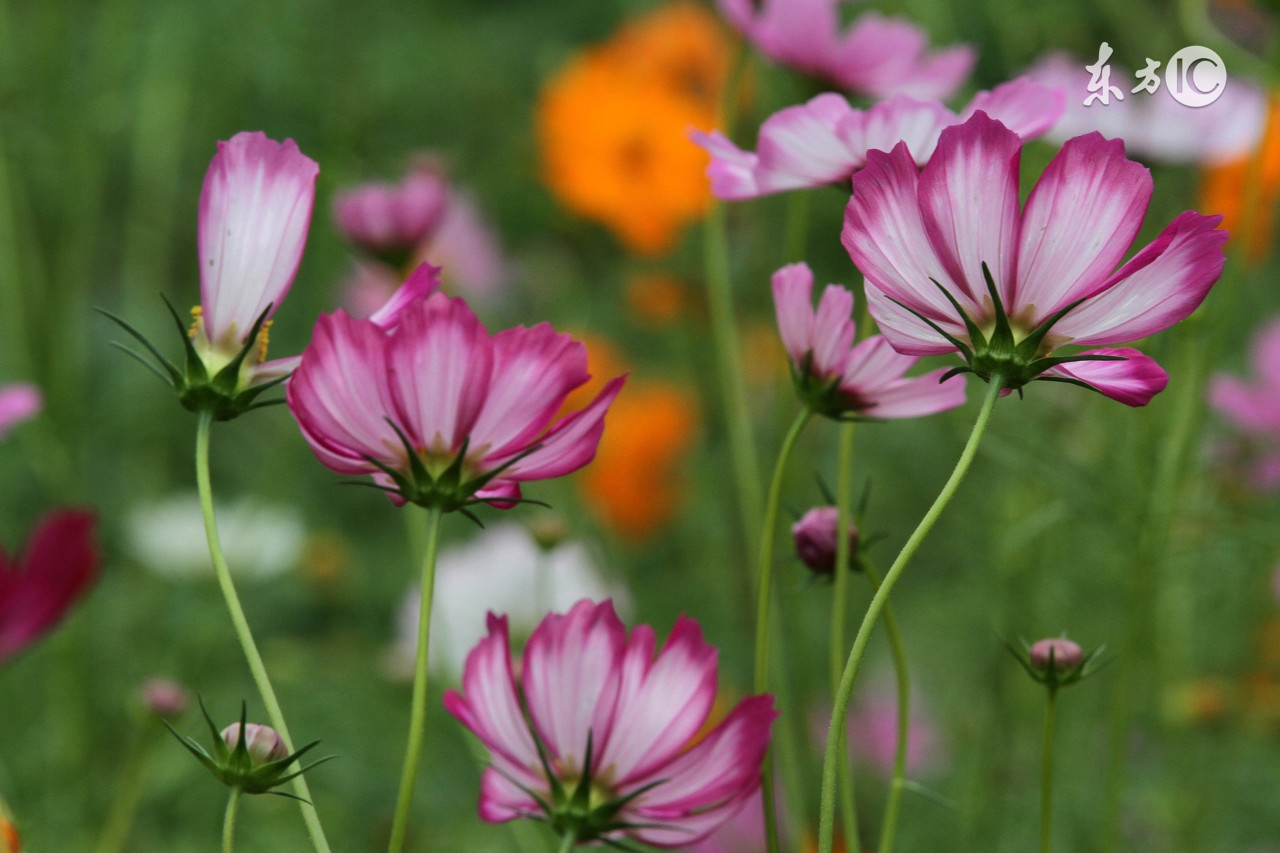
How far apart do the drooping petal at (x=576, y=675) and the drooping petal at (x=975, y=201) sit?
8 centimetres

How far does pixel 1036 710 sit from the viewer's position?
0.66 metres

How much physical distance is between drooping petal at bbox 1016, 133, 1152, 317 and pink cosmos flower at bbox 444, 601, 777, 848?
0.08m

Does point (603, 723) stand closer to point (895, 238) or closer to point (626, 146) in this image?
point (895, 238)

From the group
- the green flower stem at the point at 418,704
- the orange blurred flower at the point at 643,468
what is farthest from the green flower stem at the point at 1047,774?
the orange blurred flower at the point at 643,468

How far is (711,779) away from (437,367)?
0.26ft

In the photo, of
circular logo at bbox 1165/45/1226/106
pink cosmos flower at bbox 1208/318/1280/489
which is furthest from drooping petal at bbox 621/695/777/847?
pink cosmos flower at bbox 1208/318/1280/489

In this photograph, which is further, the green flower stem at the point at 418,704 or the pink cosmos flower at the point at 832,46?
the pink cosmos flower at the point at 832,46

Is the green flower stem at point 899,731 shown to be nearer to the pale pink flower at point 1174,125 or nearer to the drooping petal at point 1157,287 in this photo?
the drooping petal at point 1157,287

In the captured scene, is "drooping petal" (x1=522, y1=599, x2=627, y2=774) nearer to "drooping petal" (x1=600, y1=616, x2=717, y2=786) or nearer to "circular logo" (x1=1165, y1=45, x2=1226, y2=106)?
"drooping petal" (x1=600, y1=616, x2=717, y2=786)

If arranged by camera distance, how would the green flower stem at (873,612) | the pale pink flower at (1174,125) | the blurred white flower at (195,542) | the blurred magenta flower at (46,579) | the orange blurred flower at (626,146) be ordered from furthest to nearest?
the orange blurred flower at (626,146) < the blurred white flower at (195,542) < the pale pink flower at (1174,125) < the blurred magenta flower at (46,579) < the green flower stem at (873,612)

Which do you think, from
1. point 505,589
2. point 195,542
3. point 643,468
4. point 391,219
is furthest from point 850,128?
point 643,468

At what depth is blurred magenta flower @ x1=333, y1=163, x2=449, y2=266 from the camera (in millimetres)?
506

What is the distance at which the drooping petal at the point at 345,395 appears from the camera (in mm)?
198

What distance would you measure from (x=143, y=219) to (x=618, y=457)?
41cm
